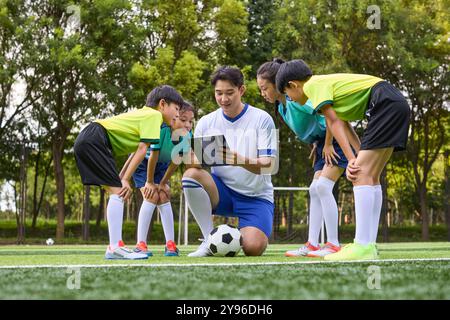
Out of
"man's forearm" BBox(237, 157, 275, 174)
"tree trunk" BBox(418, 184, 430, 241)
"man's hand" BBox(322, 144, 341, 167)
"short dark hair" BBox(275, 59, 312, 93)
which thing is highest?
"short dark hair" BBox(275, 59, 312, 93)

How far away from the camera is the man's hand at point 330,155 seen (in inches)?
237

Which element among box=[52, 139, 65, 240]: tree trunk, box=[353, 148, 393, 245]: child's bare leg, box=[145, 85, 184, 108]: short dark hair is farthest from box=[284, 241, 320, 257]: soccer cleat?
box=[52, 139, 65, 240]: tree trunk

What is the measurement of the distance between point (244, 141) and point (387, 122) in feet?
5.62

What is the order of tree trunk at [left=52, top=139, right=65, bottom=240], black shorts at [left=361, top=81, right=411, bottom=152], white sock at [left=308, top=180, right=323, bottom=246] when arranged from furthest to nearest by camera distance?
tree trunk at [left=52, top=139, right=65, bottom=240] → white sock at [left=308, top=180, right=323, bottom=246] → black shorts at [left=361, top=81, right=411, bottom=152]

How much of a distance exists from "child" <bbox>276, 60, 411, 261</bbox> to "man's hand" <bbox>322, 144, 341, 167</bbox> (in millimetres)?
761

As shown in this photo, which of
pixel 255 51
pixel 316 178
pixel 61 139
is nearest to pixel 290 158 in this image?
pixel 255 51

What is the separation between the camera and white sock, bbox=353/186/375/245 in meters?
4.87

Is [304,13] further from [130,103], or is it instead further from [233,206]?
[233,206]

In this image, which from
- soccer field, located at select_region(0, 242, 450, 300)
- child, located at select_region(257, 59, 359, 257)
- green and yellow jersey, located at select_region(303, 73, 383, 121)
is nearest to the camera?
soccer field, located at select_region(0, 242, 450, 300)

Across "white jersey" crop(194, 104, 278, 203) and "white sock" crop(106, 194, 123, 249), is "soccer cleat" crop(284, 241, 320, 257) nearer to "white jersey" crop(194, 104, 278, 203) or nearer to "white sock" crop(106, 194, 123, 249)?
"white jersey" crop(194, 104, 278, 203)

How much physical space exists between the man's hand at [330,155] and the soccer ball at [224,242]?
1.08m

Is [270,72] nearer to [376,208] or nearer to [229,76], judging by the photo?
[229,76]

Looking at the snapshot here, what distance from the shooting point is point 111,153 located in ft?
18.8

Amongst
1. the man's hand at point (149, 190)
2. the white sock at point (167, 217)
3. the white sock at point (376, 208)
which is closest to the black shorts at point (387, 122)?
the white sock at point (376, 208)
